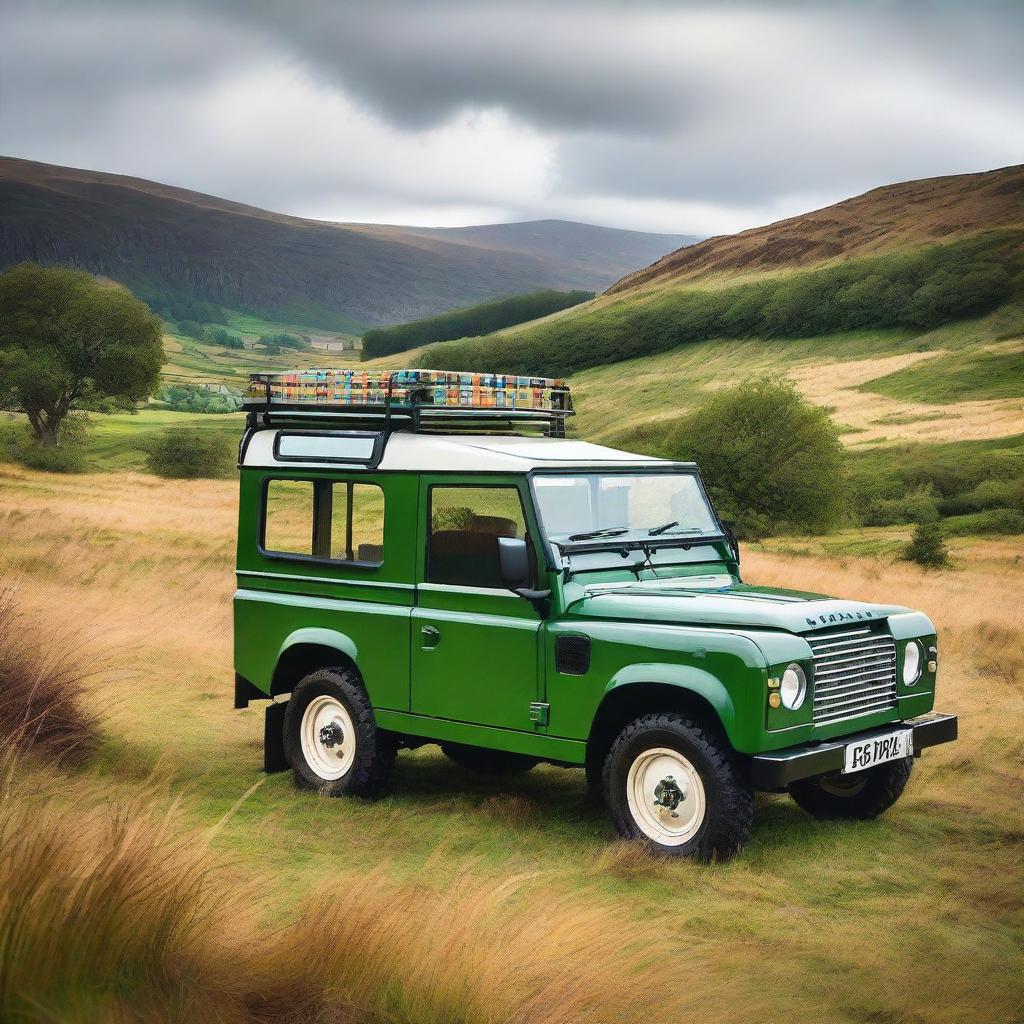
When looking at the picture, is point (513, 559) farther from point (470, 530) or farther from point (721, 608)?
point (721, 608)

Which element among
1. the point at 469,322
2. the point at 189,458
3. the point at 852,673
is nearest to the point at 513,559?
the point at 852,673

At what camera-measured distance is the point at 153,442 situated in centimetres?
7556

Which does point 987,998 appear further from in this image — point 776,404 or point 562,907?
A: point 776,404

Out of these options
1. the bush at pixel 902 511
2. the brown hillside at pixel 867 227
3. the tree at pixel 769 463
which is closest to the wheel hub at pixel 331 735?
the tree at pixel 769 463

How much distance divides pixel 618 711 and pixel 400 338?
17568 cm

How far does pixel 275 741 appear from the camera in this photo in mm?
9023

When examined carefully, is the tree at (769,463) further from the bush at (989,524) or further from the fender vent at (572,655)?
the fender vent at (572,655)

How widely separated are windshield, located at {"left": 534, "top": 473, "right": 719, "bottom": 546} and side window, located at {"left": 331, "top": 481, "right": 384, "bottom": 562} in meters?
1.35

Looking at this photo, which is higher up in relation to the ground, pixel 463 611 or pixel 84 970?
pixel 463 611

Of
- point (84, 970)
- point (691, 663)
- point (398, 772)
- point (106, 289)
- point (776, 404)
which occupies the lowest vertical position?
point (398, 772)

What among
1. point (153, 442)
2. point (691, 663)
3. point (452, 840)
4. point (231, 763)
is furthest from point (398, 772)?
point (153, 442)

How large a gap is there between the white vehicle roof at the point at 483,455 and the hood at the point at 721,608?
0.84 meters

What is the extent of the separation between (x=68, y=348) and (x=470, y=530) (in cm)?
7205

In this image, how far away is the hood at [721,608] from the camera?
6773 mm
